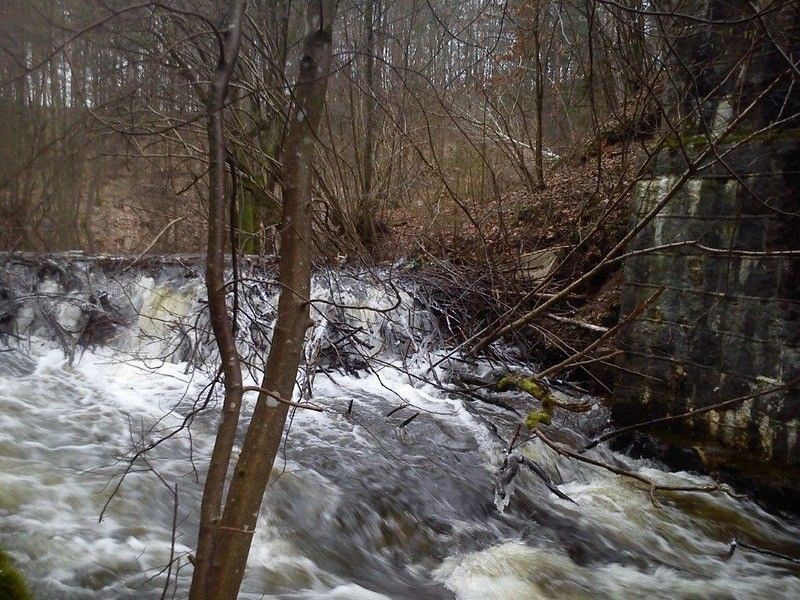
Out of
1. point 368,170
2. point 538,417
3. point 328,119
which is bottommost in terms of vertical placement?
point 538,417

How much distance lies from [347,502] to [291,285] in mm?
2484

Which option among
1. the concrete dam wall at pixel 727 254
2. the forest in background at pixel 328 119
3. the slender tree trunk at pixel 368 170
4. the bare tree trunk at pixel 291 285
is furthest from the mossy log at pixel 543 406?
the slender tree trunk at pixel 368 170

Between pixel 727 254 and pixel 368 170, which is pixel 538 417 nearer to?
pixel 727 254

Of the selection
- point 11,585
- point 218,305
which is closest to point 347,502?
point 11,585

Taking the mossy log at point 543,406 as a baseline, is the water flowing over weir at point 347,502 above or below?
below

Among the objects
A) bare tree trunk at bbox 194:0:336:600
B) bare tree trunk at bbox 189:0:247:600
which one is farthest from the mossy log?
bare tree trunk at bbox 189:0:247:600

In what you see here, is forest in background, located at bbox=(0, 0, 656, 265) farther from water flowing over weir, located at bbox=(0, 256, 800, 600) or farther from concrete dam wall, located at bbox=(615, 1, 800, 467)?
water flowing over weir, located at bbox=(0, 256, 800, 600)

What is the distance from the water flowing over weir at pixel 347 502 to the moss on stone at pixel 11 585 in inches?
13.5

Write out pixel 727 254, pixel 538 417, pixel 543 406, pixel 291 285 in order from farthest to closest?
pixel 543 406
pixel 538 417
pixel 727 254
pixel 291 285

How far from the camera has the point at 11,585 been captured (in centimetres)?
238

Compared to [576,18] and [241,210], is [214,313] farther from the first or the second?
[576,18]

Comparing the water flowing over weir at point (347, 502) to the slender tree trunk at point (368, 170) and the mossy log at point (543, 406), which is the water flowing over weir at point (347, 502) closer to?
the mossy log at point (543, 406)

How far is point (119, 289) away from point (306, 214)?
20.7 feet

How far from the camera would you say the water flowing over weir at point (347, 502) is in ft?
10.9
